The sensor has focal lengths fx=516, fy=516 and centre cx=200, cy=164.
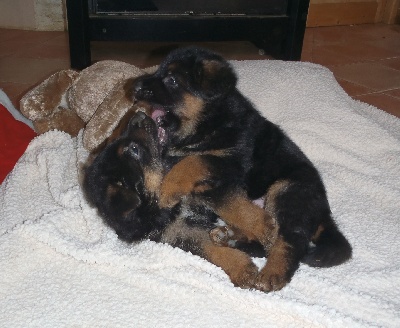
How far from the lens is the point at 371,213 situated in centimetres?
205

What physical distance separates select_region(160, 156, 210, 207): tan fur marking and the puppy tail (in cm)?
41

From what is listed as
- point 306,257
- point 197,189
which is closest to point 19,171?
point 197,189

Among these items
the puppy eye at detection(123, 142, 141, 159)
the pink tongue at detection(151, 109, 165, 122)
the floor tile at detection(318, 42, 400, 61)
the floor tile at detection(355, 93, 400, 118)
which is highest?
the pink tongue at detection(151, 109, 165, 122)

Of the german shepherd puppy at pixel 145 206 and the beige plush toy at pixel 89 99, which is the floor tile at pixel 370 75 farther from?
the german shepherd puppy at pixel 145 206

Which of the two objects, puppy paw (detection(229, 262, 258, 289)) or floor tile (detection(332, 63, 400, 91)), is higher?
puppy paw (detection(229, 262, 258, 289))

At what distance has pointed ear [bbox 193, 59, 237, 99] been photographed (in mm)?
1839

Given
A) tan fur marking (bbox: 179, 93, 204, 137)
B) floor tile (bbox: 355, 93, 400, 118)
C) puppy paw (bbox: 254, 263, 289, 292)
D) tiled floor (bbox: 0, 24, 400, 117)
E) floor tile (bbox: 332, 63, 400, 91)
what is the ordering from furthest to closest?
floor tile (bbox: 332, 63, 400, 91) < tiled floor (bbox: 0, 24, 400, 117) < floor tile (bbox: 355, 93, 400, 118) < tan fur marking (bbox: 179, 93, 204, 137) < puppy paw (bbox: 254, 263, 289, 292)

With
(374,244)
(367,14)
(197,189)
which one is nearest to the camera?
(197,189)

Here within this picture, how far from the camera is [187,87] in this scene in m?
1.84

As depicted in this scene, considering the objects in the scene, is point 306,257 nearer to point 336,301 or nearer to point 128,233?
point 336,301

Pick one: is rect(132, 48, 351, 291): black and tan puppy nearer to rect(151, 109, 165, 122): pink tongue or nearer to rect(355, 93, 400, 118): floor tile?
rect(151, 109, 165, 122): pink tongue

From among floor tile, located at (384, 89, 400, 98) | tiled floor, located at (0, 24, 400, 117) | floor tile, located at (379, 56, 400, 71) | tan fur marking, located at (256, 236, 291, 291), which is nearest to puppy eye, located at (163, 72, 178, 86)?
tan fur marking, located at (256, 236, 291, 291)

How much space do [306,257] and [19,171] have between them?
48.2 inches

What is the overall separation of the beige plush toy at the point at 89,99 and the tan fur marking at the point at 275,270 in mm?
778
